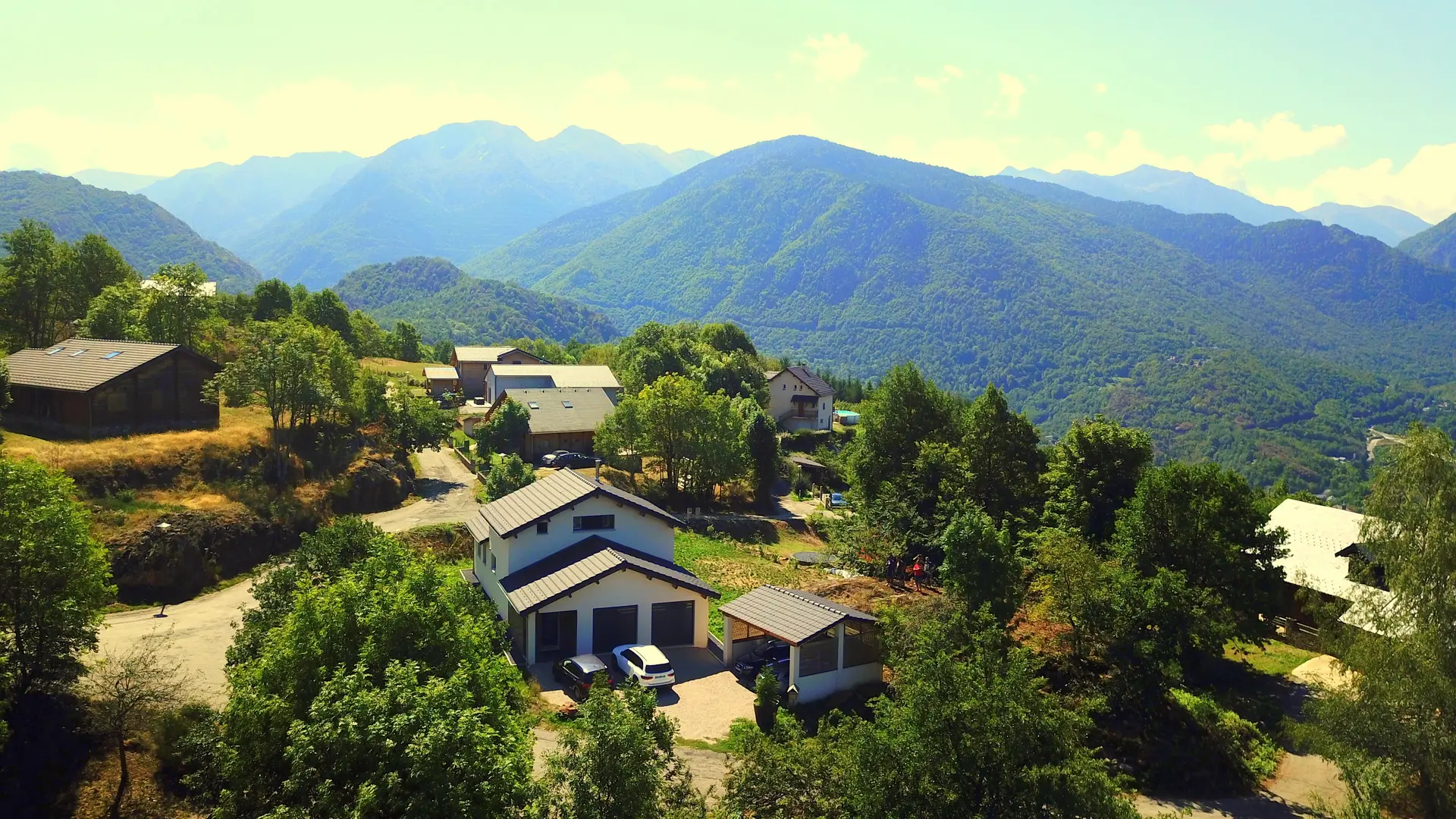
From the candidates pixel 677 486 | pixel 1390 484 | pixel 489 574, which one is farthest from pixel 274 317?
pixel 1390 484

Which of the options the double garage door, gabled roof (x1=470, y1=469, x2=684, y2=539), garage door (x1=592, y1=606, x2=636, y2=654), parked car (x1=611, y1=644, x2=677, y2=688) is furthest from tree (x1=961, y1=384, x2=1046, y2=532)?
parked car (x1=611, y1=644, x2=677, y2=688)

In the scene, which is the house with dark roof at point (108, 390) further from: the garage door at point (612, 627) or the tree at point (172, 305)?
the garage door at point (612, 627)

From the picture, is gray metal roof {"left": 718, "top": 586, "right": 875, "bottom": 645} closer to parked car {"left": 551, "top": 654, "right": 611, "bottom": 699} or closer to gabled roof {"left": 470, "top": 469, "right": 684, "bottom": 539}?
parked car {"left": 551, "top": 654, "right": 611, "bottom": 699}

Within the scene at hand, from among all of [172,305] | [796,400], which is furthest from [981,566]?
[796,400]

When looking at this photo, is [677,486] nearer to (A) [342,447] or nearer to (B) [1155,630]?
(A) [342,447]

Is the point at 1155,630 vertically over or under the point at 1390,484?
under
